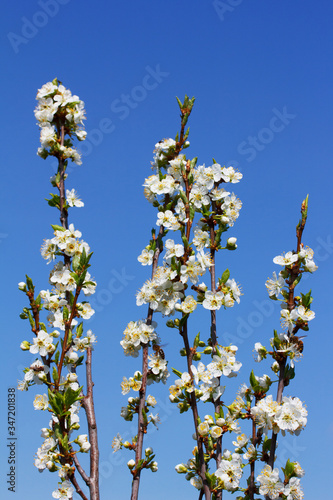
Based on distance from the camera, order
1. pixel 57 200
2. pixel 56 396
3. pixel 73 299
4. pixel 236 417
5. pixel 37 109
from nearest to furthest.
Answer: pixel 56 396
pixel 73 299
pixel 236 417
pixel 57 200
pixel 37 109

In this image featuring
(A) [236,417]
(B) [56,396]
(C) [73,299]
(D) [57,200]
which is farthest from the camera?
(D) [57,200]

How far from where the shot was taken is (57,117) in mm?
3582

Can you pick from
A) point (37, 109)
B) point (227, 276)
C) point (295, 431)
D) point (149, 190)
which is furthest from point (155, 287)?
point (37, 109)

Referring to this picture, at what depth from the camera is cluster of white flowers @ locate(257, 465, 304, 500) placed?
2854 mm

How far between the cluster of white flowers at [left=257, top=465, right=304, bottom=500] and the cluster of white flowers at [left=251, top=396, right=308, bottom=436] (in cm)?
21

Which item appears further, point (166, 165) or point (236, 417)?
point (166, 165)

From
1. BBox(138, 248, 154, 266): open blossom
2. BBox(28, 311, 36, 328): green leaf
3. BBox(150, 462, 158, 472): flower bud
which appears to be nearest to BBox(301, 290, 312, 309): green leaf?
BBox(138, 248, 154, 266): open blossom

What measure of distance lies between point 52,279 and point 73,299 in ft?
0.75

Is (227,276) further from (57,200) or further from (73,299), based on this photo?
(57,200)

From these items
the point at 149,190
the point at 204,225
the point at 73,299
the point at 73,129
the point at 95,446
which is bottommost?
the point at 95,446

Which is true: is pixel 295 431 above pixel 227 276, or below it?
below

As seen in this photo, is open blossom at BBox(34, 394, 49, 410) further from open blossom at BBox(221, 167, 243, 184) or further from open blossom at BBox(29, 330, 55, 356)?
open blossom at BBox(221, 167, 243, 184)

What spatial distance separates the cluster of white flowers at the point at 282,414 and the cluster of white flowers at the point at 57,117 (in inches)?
74.4

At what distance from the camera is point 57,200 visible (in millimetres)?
3416
